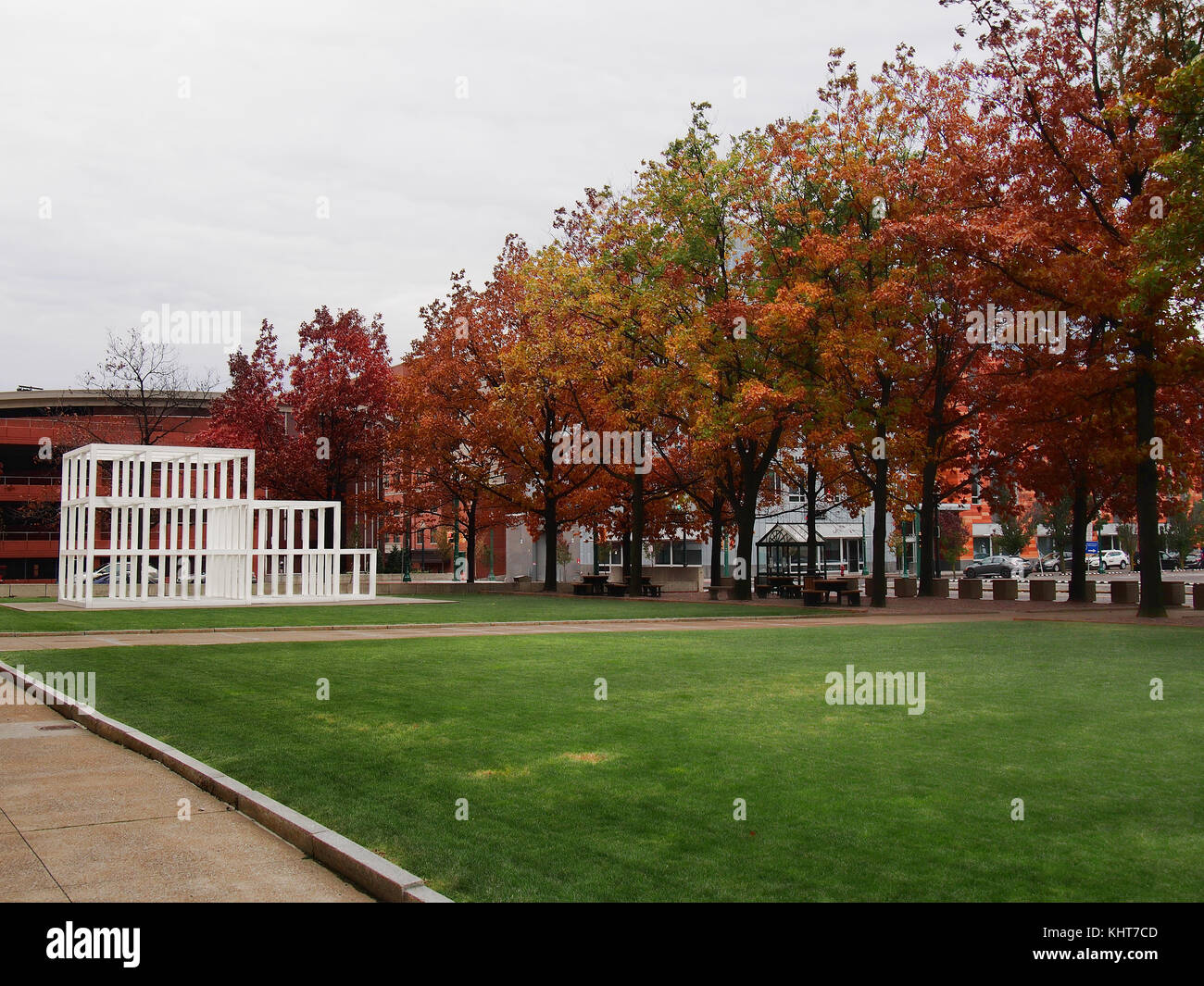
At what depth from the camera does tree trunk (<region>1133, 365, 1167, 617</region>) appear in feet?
85.7

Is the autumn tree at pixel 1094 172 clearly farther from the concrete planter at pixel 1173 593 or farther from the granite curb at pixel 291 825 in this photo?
the granite curb at pixel 291 825

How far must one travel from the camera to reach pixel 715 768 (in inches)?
328

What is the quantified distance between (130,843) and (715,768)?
414 centimetres

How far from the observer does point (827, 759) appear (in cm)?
866

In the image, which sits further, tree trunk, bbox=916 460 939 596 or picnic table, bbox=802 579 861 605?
tree trunk, bbox=916 460 939 596

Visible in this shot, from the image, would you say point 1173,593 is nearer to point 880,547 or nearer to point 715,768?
point 880,547

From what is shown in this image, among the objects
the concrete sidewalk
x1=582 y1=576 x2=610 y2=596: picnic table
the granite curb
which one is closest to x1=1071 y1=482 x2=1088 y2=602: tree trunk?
x1=582 y1=576 x2=610 y2=596: picnic table

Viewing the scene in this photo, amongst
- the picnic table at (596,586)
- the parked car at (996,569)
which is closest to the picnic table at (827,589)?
the picnic table at (596,586)

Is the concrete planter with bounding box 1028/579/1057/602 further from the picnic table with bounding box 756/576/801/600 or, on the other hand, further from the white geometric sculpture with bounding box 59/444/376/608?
the white geometric sculpture with bounding box 59/444/376/608

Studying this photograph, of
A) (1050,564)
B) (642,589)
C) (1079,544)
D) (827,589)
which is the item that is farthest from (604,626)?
(1050,564)

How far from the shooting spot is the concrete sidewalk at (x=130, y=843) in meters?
5.65

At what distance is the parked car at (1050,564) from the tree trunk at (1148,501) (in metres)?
63.3

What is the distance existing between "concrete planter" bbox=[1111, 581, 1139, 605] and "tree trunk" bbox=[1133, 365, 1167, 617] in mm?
9044
